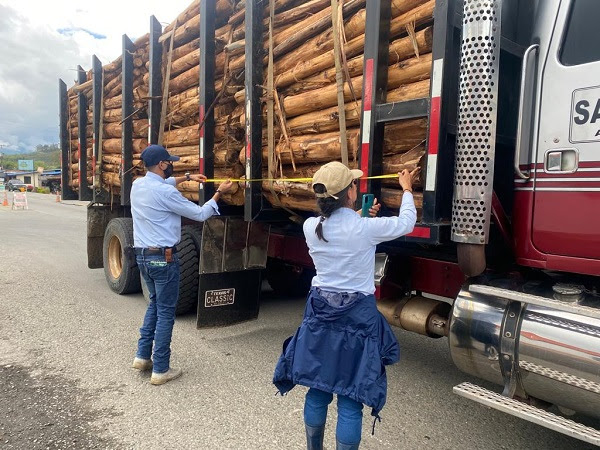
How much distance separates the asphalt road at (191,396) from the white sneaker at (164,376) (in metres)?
0.05

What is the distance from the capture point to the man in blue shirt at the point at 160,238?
12.4ft

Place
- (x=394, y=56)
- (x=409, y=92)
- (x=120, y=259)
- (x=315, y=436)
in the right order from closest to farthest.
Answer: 1. (x=315, y=436)
2. (x=409, y=92)
3. (x=394, y=56)
4. (x=120, y=259)

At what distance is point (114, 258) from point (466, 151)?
5.67 m

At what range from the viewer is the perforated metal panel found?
2.61 m

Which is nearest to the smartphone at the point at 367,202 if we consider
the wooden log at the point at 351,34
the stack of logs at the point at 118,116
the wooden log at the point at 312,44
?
the wooden log at the point at 351,34

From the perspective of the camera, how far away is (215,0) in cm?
479

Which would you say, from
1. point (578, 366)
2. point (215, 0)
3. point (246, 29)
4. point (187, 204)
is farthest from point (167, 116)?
point (578, 366)

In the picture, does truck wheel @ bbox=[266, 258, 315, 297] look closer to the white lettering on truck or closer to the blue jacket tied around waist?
the blue jacket tied around waist

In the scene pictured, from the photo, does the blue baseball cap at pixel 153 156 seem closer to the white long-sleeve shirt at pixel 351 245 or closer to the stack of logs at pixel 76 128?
the white long-sleeve shirt at pixel 351 245

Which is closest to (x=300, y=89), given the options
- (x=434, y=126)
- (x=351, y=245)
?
(x=434, y=126)

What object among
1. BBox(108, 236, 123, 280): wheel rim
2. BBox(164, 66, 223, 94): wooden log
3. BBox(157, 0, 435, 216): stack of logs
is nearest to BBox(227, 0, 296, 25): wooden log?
BBox(157, 0, 435, 216): stack of logs

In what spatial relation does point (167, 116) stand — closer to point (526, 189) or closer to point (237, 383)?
point (237, 383)

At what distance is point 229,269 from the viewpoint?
483 cm

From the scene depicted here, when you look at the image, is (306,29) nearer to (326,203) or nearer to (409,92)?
(409,92)
